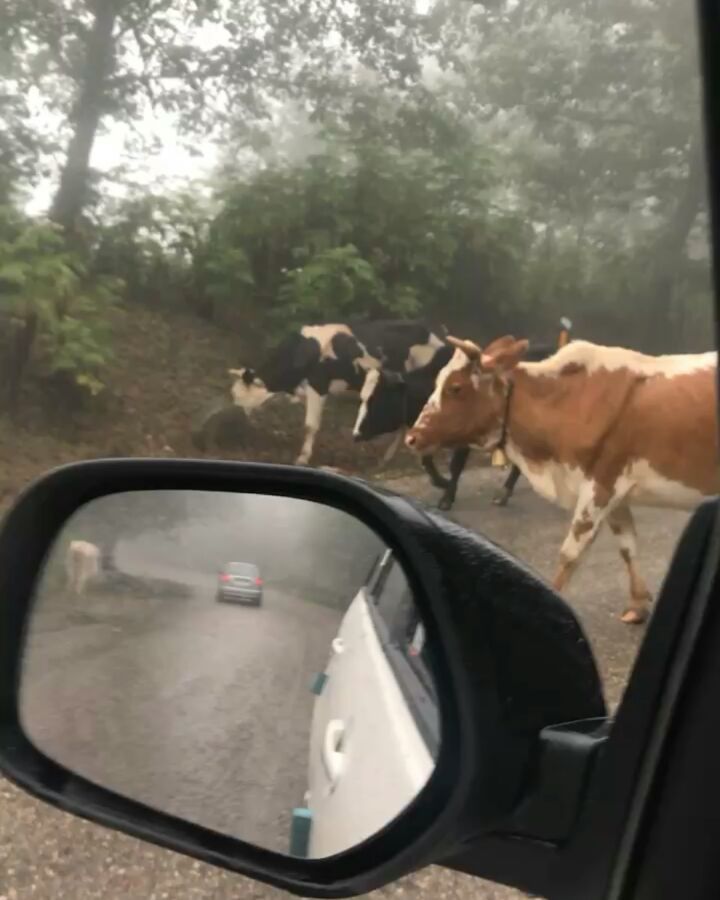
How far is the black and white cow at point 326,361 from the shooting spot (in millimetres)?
1430

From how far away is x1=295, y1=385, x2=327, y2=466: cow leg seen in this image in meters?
1.45

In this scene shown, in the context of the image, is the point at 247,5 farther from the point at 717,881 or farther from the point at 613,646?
the point at 717,881

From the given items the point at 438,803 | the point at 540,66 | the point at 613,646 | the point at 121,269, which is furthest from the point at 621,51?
the point at 438,803

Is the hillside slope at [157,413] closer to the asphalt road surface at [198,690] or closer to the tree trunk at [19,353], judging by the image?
the tree trunk at [19,353]

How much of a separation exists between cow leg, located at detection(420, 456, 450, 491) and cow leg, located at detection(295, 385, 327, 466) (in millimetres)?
250

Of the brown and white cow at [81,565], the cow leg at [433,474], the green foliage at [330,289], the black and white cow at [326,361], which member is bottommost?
the brown and white cow at [81,565]

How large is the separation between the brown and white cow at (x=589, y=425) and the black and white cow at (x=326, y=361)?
0.20 m

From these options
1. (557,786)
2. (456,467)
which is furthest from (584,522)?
(557,786)

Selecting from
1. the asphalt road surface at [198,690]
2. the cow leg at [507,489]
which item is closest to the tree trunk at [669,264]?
the cow leg at [507,489]

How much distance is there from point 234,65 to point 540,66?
51 centimetres

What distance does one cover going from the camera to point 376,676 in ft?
1.58

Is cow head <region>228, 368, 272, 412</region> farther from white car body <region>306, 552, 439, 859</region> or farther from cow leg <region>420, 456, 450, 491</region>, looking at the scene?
white car body <region>306, 552, 439, 859</region>

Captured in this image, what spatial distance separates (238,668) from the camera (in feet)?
1.78

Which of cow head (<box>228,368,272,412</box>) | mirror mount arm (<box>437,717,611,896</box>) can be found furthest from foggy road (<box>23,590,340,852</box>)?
cow head (<box>228,368,272,412</box>)
